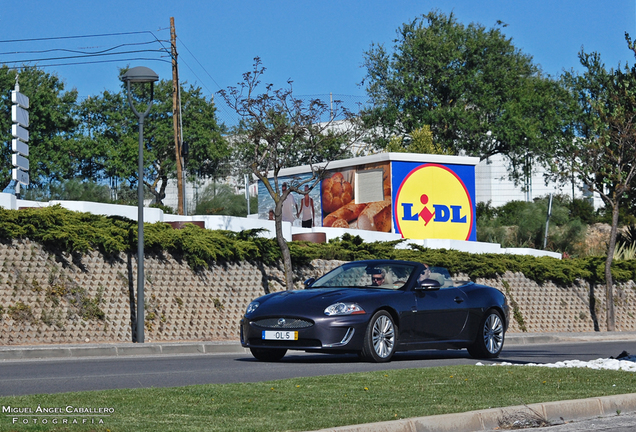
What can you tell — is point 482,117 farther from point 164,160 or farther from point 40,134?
point 40,134

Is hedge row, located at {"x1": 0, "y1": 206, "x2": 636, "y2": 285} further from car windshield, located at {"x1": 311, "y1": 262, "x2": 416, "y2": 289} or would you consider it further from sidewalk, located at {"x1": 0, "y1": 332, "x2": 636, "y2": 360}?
car windshield, located at {"x1": 311, "y1": 262, "x2": 416, "y2": 289}

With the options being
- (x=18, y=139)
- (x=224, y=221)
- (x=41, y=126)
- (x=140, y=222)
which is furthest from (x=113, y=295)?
(x=41, y=126)

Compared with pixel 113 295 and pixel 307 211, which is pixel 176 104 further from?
pixel 113 295

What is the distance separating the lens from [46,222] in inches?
702

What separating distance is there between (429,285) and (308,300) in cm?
190

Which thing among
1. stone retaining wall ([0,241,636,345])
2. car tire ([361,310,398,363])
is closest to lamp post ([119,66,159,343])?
stone retaining wall ([0,241,636,345])

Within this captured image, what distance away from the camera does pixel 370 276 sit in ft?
41.7

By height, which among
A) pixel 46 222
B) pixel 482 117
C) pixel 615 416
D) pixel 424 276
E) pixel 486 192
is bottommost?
pixel 615 416

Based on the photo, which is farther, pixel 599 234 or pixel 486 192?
pixel 486 192

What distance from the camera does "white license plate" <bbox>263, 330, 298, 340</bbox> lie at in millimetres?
11234

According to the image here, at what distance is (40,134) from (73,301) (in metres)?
48.4

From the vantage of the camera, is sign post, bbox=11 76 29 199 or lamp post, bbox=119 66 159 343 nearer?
lamp post, bbox=119 66 159 343

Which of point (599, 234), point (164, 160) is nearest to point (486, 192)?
point (599, 234)

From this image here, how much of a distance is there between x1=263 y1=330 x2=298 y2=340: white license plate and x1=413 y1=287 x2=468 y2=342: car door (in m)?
1.98
